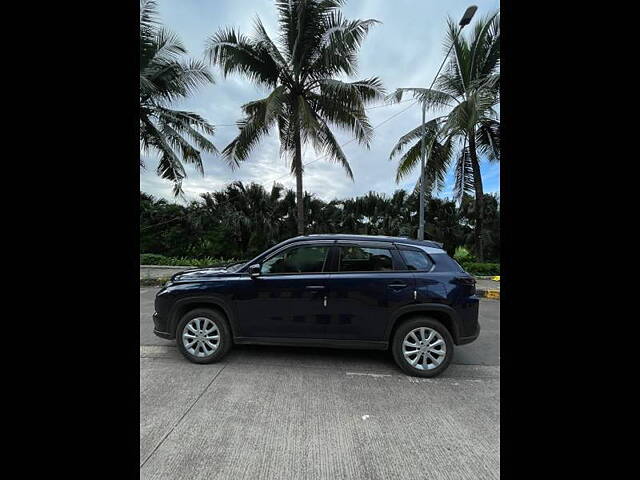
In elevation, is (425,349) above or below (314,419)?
above

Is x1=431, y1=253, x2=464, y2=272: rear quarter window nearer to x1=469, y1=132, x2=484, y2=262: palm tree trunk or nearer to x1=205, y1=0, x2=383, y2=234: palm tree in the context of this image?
x1=205, y1=0, x2=383, y2=234: palm tree

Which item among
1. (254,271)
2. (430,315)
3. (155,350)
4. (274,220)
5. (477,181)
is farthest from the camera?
(274,220)

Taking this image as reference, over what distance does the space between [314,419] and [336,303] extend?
130cm

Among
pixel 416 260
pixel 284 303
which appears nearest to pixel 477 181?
pixel 416 260

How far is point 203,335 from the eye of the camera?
3695mm

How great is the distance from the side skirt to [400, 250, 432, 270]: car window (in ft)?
3.38

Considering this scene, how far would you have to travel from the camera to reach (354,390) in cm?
311

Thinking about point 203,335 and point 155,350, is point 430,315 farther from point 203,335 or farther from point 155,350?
point 155,350

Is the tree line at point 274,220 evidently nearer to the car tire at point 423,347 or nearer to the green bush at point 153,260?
the green bush at point 153,260

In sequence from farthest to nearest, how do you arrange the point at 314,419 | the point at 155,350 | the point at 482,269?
the point at 482,269 < the point at 155,350 < the point at 314,419

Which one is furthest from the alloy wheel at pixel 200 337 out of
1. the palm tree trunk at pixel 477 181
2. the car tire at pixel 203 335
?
the palm tree trunk at pixel 477 181

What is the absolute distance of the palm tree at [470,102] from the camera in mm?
8781

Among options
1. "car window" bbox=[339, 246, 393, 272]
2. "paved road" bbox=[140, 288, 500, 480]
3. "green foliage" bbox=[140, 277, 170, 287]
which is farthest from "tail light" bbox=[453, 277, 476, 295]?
"green foliage" bbox=[140, 277, 170, 287]
